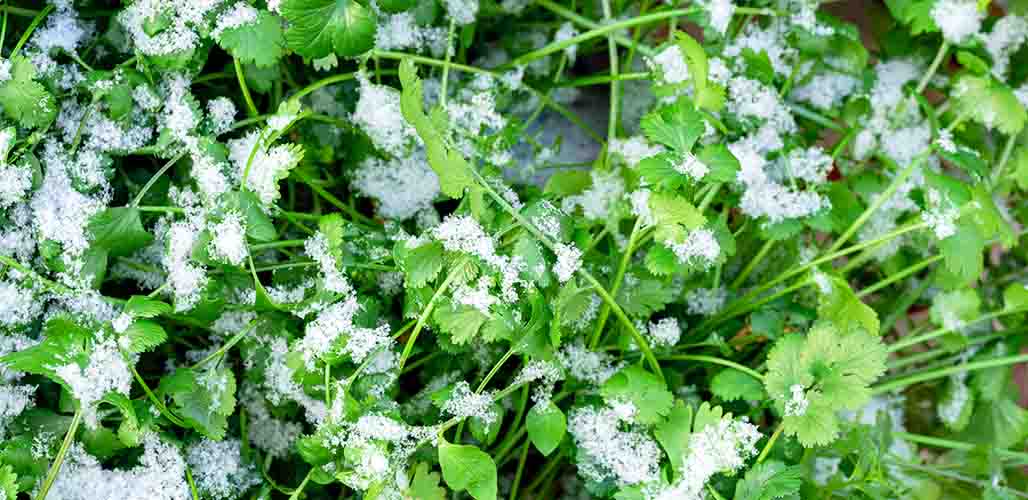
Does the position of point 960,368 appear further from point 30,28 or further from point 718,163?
point 30,28

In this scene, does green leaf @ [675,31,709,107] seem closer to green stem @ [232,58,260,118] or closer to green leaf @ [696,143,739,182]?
green leaf @ [696,143,739,182]

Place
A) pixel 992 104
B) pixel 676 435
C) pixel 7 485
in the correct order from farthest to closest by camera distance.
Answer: pixel 992 104 < pixel 676 435 < pixel 7 485

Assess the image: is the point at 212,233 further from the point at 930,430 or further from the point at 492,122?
the point at 930,430

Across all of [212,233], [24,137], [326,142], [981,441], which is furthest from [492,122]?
[981,441]

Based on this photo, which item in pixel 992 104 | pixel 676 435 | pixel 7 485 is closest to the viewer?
pixel 7 485

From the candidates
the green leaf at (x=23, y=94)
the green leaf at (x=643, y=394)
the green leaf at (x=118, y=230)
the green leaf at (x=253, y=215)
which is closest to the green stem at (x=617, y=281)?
the green leaf at (x=643, y=394)

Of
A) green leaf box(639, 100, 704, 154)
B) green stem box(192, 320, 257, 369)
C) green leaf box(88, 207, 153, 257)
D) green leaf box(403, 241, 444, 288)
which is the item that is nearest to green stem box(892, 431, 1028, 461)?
green leaf box(639, 100, 704, 154)

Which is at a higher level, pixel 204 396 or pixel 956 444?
pixel 204 396

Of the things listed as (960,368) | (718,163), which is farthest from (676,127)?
(960,368)
